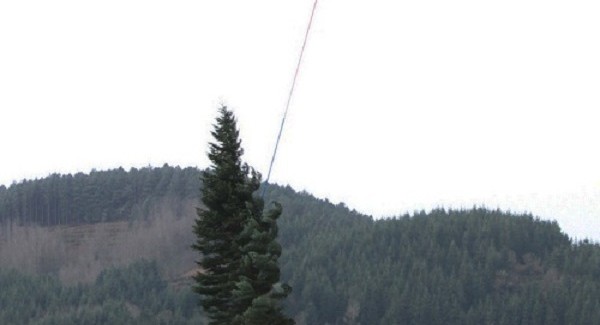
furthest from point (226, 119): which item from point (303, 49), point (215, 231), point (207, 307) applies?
point (303, 49)

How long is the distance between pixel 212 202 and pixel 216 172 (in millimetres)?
1054

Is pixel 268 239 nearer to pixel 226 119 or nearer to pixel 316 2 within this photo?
pixel 226 119

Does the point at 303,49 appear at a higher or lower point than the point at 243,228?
higher

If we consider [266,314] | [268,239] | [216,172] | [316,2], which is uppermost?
[316,2]

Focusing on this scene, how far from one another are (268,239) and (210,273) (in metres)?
5.39

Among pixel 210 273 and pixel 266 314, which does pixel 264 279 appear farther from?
pixel 210 273

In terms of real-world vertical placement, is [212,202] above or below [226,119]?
below

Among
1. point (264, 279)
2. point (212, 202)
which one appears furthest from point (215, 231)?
point (264, 279)

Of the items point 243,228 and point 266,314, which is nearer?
point 266,314

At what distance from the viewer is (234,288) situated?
133 ft

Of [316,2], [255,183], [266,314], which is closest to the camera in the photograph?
[316,2]

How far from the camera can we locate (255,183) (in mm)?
40344

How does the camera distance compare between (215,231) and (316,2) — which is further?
(215,231)

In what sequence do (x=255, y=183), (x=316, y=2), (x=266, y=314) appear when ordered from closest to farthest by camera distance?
(x=316, y=2) → (x=266, y=314) → (x=255, y=183)
